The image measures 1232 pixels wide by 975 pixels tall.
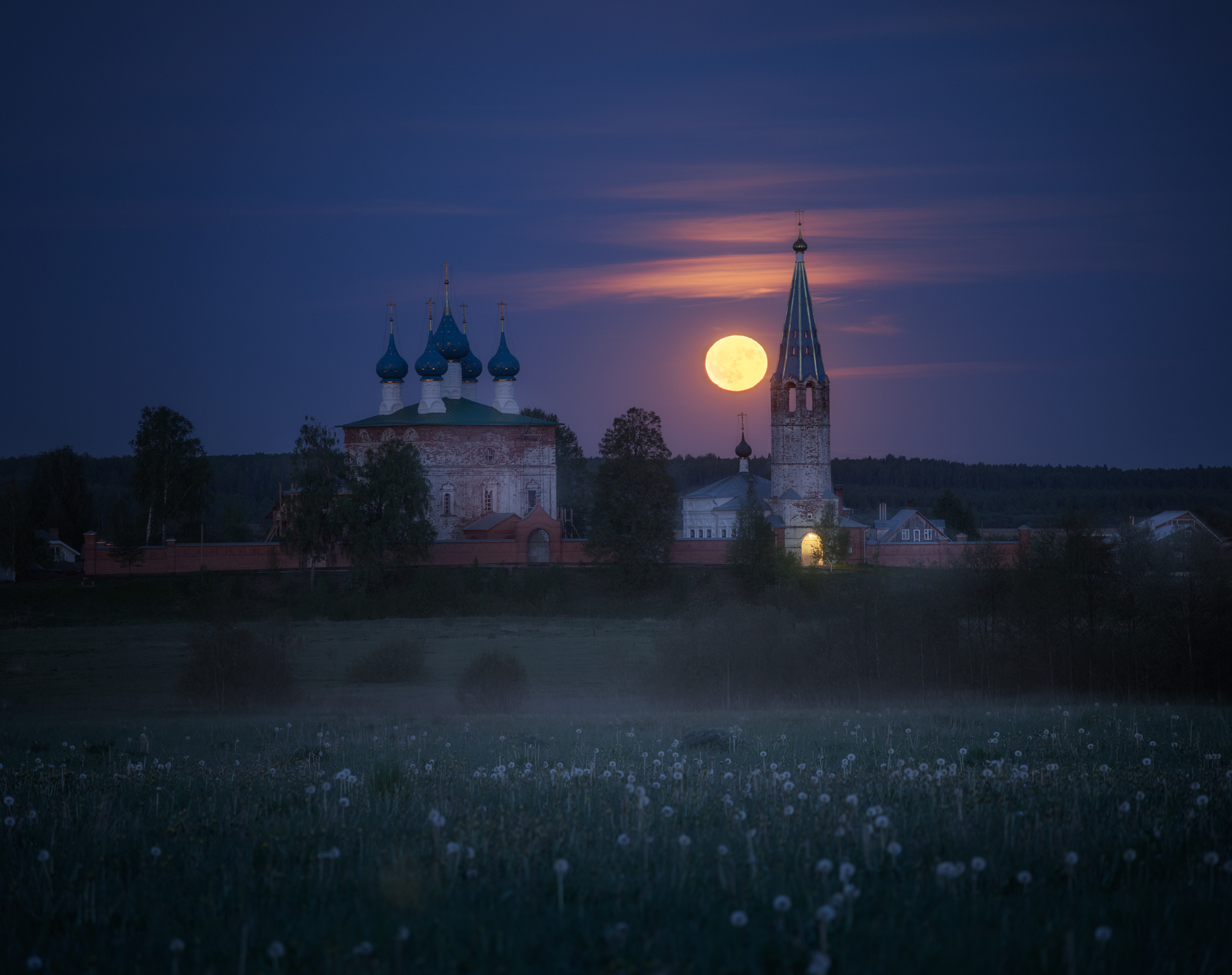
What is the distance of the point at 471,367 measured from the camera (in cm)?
6009

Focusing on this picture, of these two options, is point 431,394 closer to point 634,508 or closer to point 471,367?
point 471,367

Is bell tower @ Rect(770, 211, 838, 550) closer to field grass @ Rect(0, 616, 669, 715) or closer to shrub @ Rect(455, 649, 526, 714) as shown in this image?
field grass @ Rect(0, 616, 669, 715)

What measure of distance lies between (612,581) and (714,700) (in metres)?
20.7

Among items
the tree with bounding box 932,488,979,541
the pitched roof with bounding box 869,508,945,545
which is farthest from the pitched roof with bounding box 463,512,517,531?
the tree with bounding box 932,488,979,541

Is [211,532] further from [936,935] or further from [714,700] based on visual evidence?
[936,935]

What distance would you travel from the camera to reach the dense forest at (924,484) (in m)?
92.6

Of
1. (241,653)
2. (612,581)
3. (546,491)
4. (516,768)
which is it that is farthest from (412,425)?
(516,768)

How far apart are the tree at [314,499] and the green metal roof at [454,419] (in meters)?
8.91

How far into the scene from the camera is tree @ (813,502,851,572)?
49.2 m

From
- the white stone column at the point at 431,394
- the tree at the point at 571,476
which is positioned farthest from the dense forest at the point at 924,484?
the white stone column at the point at 431,394

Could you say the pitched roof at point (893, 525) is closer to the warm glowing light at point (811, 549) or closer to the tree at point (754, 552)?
the warm glowing light at point (811, 549)

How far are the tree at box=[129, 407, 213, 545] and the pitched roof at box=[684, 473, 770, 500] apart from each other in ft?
97.3

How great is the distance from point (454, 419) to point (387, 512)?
11990 mm

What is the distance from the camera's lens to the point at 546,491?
53.6 metres
